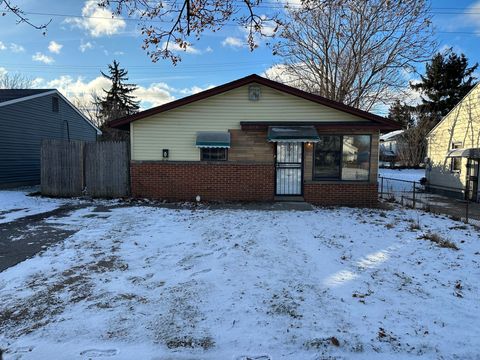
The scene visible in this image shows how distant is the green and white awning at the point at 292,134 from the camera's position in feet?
31.3

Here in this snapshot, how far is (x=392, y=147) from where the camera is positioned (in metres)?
48.5

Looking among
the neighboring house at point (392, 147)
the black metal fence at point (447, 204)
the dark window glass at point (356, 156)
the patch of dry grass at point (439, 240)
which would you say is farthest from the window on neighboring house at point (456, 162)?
the neighboring house at point (392, 147)

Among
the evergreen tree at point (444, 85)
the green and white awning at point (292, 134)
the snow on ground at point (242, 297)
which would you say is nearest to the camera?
the snow on ground at point (242, 297)

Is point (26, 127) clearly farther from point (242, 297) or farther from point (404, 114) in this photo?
point (404, 114)

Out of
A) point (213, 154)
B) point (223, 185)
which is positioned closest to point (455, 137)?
point (223, 185)

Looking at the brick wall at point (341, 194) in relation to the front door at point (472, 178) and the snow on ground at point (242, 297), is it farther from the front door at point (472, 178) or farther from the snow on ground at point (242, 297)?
the front door at point (472, 178)

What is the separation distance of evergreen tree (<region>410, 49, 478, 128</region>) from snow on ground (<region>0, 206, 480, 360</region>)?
31.0 meters

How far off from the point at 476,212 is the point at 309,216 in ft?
21.5

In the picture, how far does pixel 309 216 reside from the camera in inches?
329

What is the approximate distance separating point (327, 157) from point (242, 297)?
300 inches

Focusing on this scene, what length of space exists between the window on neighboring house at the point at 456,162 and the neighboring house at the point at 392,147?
26.2 metres

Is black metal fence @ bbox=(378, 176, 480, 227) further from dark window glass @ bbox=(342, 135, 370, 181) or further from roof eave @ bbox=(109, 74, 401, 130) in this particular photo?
roof eave @ bbox=(109, 74, 401, 130)

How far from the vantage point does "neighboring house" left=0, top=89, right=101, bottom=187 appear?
1360 centimetres

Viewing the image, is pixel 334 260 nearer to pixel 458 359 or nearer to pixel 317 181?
pixel 458 359
